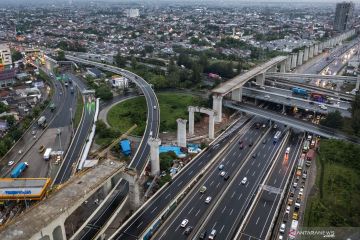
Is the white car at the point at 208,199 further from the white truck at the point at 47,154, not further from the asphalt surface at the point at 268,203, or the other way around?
the white truck at the point at 47,154

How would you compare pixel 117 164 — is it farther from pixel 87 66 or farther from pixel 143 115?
pixel 87 66

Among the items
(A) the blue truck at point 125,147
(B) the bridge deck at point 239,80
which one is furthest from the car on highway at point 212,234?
(B) the bridge deck at point 239,80

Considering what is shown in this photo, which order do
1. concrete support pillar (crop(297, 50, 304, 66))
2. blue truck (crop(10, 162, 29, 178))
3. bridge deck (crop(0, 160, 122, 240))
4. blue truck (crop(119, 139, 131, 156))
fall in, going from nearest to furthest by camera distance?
bridge deck (crop(0, 160, 122, 240)), blue truck (crop(10, 162, 29, 178)), blue truck (crop(119, 139, 131, 156)), concrete support pillar (crop(297, 50, 304, 66))

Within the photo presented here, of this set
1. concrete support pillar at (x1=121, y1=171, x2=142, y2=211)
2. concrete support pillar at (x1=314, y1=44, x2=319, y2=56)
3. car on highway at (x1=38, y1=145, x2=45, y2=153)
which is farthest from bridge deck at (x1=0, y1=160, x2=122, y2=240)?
concrete support pillar at (x1=314, y1=44, x2=319, y2=56)

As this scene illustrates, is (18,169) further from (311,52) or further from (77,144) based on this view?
(311,52)

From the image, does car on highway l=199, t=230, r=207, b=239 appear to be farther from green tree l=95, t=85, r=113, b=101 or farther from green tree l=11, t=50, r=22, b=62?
green tree l=11, t=50, r=22, b=62

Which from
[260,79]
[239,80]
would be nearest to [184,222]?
[239,80]
